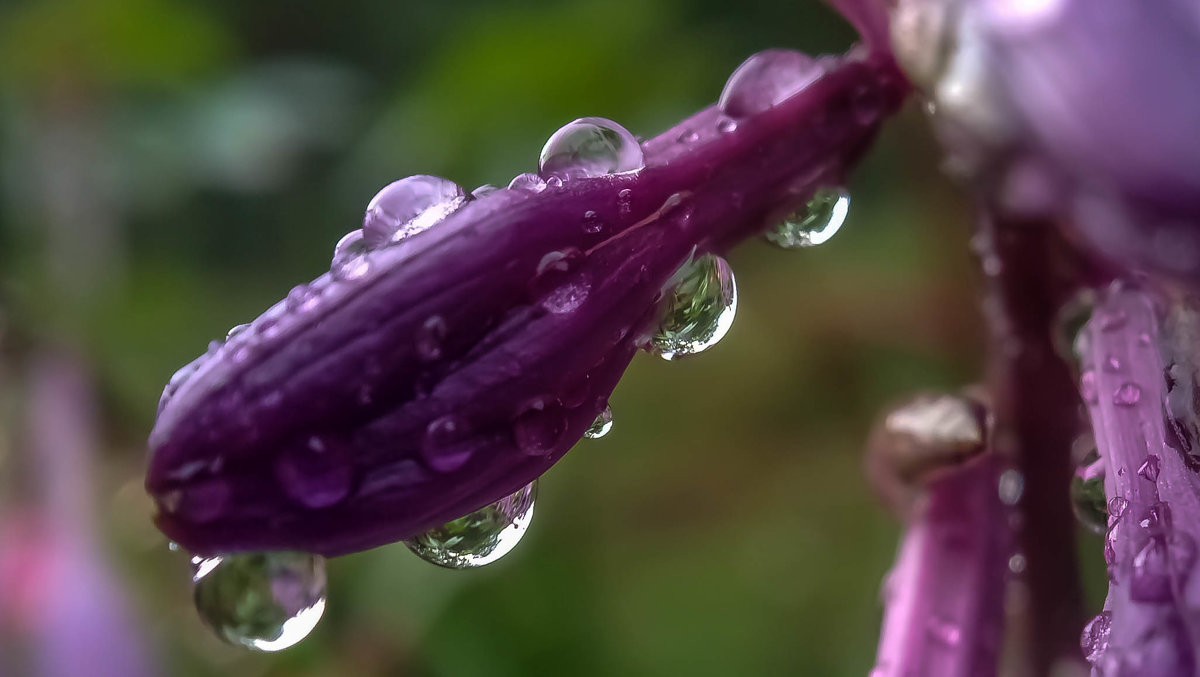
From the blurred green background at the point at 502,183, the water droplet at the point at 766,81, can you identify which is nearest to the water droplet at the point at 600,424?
the water droplet at the point at 766,81

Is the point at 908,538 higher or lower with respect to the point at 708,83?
lower

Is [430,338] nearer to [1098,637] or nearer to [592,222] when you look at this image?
[592,222]

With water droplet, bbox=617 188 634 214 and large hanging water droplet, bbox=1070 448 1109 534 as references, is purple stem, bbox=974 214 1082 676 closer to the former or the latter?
large hanging water droplet, bbox=1070 448 1109 534

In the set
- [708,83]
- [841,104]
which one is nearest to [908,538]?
[841,104]

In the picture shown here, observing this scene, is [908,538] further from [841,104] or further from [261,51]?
[261,51]

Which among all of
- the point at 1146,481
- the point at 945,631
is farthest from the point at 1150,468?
the point at 945,631

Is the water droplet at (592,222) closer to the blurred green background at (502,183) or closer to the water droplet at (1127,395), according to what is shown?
the water droplet at (1127,395)
